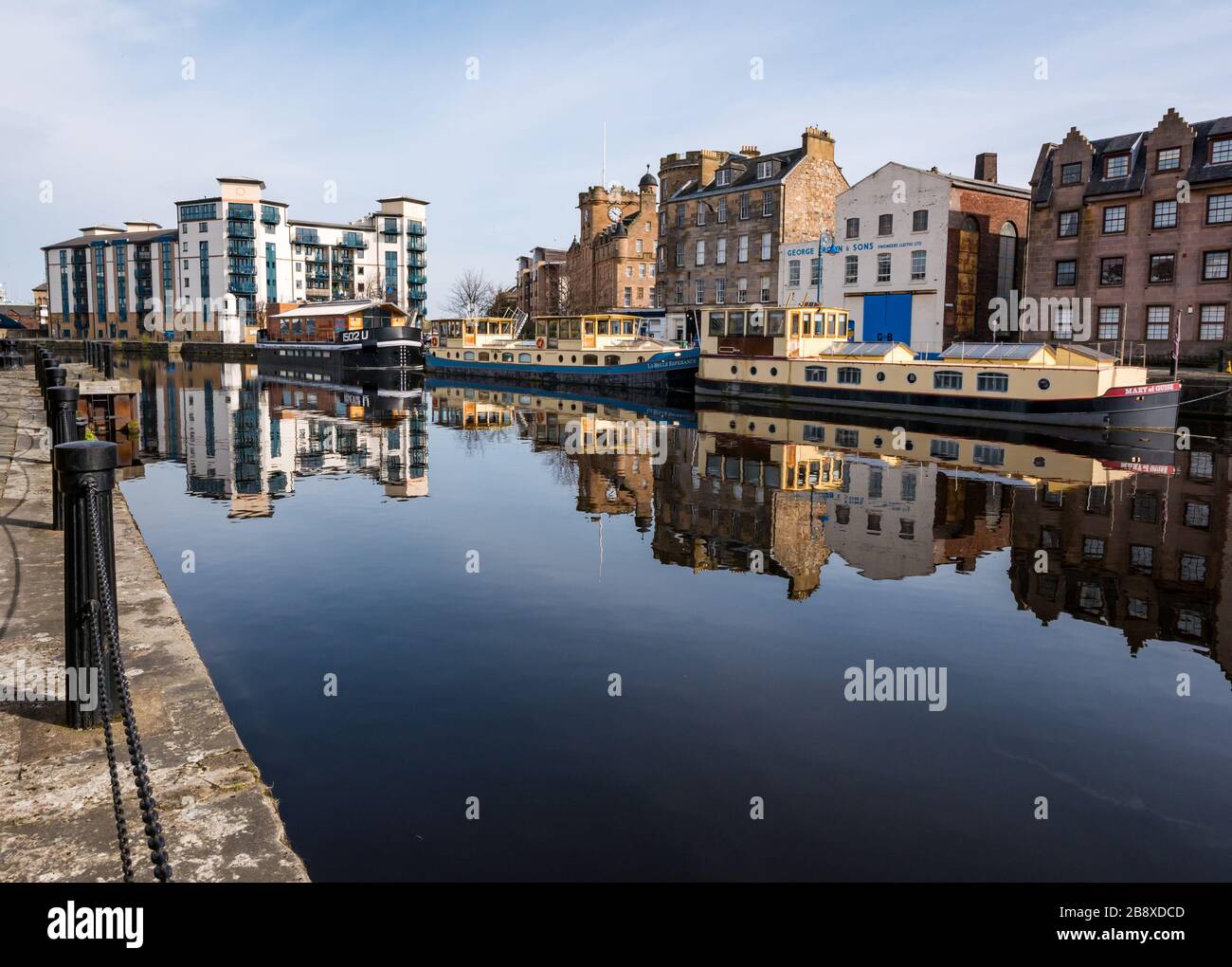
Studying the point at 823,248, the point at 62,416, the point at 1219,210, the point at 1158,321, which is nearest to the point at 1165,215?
the point at 1219,210

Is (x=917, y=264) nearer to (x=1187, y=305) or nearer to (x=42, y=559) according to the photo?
(x=1187, y=305)

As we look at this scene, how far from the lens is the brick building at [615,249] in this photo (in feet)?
260

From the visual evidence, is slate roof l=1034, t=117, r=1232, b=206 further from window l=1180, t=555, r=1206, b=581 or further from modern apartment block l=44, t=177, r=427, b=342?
modern apartment block l=44, t=177, r=427, b=342

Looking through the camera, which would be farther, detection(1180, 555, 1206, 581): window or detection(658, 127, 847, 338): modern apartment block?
detection(658, 127, 847, 338): modern apartment block

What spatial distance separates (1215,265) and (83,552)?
45.0 meters

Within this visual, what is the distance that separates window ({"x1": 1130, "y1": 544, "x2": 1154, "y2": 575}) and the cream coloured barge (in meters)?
17.8

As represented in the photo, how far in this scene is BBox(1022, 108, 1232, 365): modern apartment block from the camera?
38656 millimetres

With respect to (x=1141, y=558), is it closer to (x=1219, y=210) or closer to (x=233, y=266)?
(x=1219, y=210)

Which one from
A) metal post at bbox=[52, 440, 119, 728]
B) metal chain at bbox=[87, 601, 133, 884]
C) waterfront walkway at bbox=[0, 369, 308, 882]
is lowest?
waterfront walkway at bbox=[0, 369, 308, 882]

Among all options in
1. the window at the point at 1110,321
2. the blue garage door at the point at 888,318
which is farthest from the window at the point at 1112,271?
the blue garage door at the point at 888,318

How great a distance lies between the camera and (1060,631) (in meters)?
9.57

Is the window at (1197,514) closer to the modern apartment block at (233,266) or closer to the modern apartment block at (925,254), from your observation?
the modern apartment block at (925,254)

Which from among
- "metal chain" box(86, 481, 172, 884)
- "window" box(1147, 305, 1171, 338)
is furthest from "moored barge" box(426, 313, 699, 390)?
"metal chain" box(86, 481, 172, 884)

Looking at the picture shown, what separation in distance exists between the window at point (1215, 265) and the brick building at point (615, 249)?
40.5 meters
